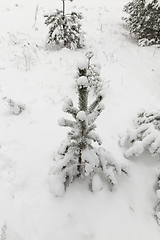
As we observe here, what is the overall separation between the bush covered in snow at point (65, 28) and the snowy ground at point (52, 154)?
59cm

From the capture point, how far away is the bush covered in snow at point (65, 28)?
5.71 meters

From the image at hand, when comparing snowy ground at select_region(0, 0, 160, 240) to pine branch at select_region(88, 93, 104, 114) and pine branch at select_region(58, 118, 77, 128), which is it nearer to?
pine branch at select_region(58, 118, 77, 128)

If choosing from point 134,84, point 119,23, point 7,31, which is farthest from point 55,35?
point 119,23

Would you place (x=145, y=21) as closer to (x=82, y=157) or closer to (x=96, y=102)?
(x=96, y=102)

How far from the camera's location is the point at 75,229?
69.1 inches

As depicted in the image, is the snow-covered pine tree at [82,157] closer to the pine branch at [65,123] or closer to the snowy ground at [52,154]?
the pine branch at [65,123]

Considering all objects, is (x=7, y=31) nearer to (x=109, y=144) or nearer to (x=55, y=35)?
(x=55, y=35)

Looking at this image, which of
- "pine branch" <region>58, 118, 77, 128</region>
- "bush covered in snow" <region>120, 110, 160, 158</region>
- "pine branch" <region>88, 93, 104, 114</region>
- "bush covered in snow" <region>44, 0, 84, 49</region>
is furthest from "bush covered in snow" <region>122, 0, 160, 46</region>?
"pine branch" <region>58, 118, 77, 128</region>

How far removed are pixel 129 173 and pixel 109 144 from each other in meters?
0.60

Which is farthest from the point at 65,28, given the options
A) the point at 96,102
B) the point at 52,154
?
the point at 96,102

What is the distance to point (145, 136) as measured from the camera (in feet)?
8.16

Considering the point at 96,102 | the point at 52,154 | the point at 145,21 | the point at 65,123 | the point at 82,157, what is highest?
the point at 145,21

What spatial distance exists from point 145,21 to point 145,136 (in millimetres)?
6906

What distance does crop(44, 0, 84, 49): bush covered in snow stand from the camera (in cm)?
571
